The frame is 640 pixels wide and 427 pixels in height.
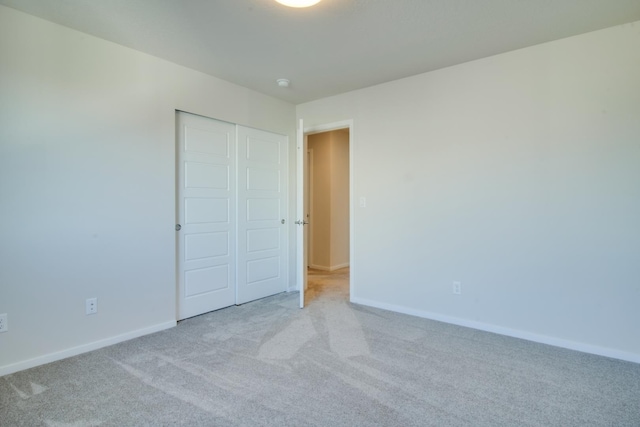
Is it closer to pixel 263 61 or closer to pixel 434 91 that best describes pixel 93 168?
pixel 263 61

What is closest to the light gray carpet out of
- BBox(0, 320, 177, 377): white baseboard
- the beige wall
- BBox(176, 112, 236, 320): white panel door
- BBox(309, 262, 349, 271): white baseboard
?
BBox(0, 320, 177, 377): white baseboard

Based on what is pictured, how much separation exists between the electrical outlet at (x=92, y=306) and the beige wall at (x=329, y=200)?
11.7 feet

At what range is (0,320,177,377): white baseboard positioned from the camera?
220cm

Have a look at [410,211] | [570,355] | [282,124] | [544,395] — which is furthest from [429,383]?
[282,124]

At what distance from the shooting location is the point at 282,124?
4164 mm

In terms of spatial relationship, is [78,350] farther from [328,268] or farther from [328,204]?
[328,204]

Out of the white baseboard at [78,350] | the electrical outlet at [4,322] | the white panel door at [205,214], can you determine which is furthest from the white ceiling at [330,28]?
the white baseboard at [78,350]

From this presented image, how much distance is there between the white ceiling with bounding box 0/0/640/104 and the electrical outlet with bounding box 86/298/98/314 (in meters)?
2.08

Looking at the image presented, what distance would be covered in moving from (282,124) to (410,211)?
198 cm

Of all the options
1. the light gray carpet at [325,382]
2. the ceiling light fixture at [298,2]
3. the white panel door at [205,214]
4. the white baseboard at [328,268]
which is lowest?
the light gray carpet at [325,382]

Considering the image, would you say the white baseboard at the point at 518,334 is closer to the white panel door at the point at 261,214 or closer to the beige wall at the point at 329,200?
the white panel door at the point at 261,214

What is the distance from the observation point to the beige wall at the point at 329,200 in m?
5.59

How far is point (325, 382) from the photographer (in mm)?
2057

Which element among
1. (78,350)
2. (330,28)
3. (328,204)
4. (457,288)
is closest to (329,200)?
(328,204)
